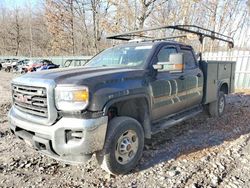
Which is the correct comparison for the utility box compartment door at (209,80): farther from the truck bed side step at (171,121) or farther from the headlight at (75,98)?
the headlight at (75,98)

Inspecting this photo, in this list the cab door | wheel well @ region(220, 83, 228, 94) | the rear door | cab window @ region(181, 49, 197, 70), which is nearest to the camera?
the cab door

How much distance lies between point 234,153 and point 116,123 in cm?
228

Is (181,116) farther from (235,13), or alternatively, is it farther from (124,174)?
(235,13)

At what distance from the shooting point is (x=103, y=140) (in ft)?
11.0

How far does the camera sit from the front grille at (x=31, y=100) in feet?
10.9

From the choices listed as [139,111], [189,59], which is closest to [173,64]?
[139,111]

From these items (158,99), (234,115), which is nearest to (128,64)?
(158,99)

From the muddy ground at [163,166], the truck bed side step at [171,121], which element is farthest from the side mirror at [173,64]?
the muddy ground at [163,166]

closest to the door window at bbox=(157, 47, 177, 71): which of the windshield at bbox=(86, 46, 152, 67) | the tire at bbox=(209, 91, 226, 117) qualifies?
the windshield at bbox=(86, 46, 152, 67)

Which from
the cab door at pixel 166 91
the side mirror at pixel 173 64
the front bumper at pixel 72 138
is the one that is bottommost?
the front bumper at pixel 72 138

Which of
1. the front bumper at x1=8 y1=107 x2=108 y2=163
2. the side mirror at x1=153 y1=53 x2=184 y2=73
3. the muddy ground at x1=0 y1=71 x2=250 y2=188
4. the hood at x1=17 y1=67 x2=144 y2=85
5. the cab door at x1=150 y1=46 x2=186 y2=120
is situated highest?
the side mirror at x1=153 y1=53 x2=184 y2=73

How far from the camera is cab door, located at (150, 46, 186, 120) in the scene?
14.2 feet

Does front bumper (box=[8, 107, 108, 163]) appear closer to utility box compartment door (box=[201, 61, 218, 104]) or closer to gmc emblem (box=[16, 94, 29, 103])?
gmc emblem (box=[16, 94, 29, 103])

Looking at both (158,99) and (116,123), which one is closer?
(116,123)
